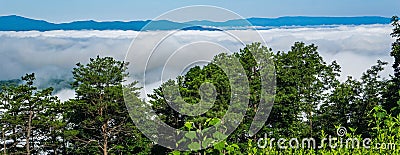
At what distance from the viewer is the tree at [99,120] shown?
34094mm

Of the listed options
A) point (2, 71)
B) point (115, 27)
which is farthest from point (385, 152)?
A: point (115, 27)

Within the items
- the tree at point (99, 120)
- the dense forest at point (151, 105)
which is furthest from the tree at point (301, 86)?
the tree at point (99, 120)

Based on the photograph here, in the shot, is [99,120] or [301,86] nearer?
[99,120]

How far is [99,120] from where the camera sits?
111 ft

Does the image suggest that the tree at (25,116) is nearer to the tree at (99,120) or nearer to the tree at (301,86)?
the tree at (99,120)

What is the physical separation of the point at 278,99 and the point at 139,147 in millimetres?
9620

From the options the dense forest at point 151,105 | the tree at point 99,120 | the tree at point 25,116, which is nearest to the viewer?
the dense forest at point 151,105

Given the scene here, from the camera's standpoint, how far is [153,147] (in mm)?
33312

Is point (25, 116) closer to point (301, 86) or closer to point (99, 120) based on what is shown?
point (99, 120)

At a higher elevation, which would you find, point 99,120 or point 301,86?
point 301,86

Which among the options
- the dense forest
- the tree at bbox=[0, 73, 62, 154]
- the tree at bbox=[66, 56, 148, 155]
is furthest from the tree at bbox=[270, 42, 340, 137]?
the tree at bbox=[0, 73, 62, 154]

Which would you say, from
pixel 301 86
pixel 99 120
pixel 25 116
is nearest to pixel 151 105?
pixel 99 120

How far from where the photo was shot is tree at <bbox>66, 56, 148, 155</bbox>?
112ft

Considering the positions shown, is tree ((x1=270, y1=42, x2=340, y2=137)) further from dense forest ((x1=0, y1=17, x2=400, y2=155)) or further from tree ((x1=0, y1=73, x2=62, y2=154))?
tree ((x1=0, y1=73, x2=62, y2=154))
